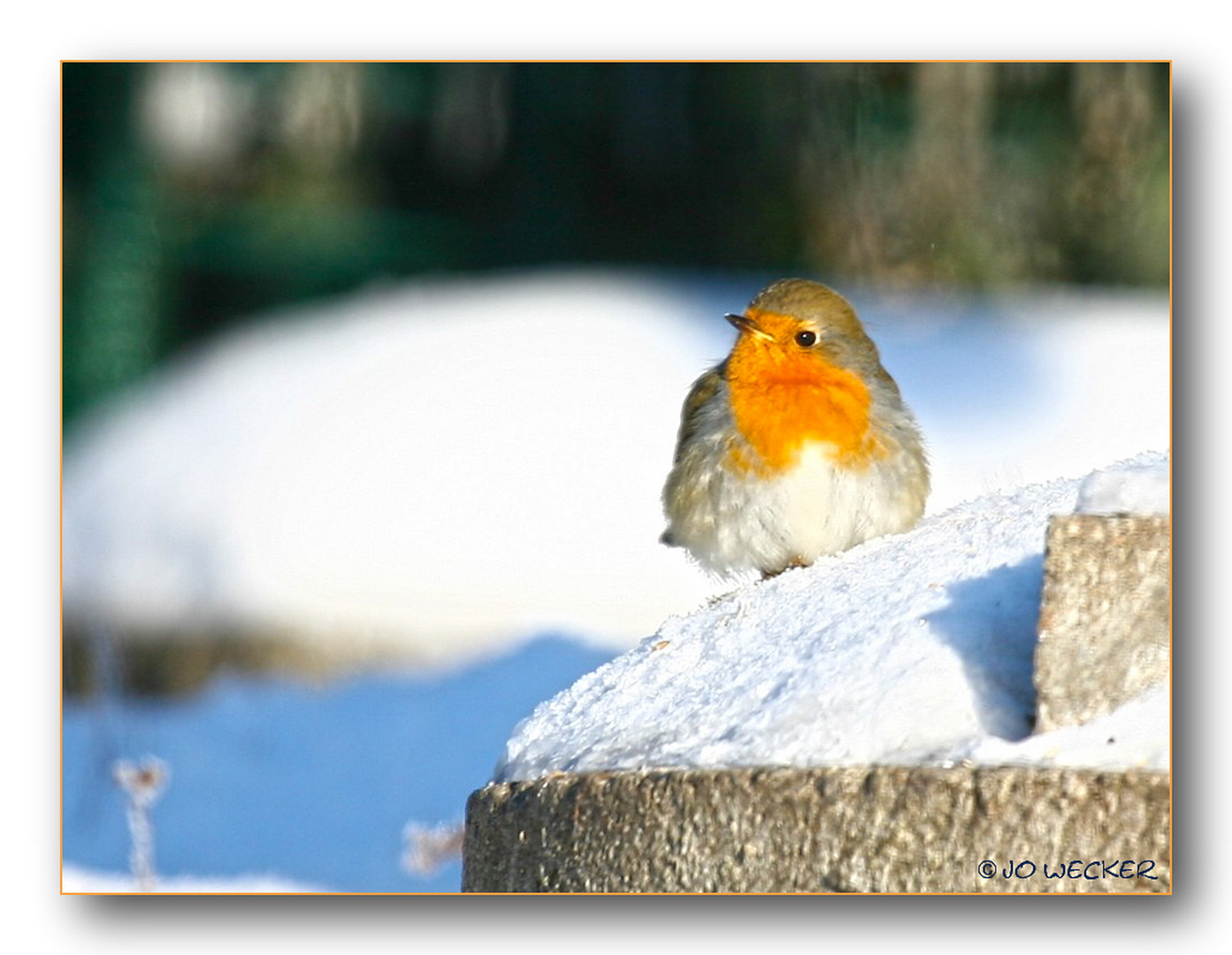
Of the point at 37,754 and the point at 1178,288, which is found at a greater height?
the point at 1178,288

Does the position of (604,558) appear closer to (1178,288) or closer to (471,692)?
(471,692)

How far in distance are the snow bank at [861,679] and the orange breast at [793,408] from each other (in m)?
0.30

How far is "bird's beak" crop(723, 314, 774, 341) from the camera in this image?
9.18ft

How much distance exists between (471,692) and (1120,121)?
1.67m

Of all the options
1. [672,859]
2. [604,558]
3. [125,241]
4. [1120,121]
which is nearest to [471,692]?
[604,558]

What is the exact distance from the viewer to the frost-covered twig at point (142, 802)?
279cm

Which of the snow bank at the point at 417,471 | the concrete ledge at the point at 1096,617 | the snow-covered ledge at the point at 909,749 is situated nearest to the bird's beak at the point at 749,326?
the snow bank at the point at 417,471

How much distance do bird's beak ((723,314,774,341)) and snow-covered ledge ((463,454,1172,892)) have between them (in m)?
0.72

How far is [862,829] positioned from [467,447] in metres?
2.02

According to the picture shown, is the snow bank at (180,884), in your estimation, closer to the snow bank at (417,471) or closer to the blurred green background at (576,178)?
the snow bank at (417,471)

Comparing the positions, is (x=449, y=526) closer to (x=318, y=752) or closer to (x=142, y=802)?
(x=318, y=752)

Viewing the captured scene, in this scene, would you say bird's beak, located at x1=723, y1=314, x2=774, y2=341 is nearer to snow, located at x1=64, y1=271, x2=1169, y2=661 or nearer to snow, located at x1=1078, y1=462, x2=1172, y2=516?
snow, located at x1=64, y1=271, x2=1169, y2=661

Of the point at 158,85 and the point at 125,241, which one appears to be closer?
the point at 158,85

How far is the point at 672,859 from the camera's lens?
6.38 ft
